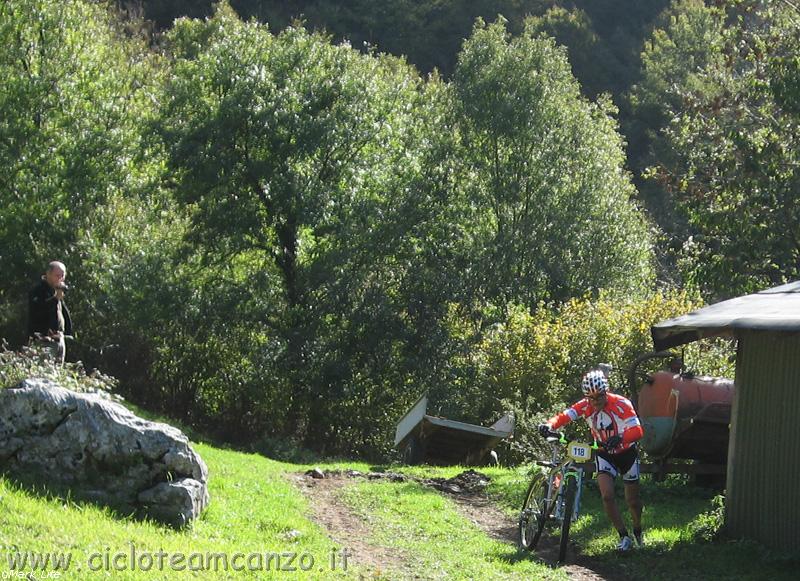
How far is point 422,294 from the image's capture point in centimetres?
3244

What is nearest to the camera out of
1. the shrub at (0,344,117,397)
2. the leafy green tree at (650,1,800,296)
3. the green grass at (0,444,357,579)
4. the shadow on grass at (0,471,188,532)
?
the green grass at (0,444,357,579)

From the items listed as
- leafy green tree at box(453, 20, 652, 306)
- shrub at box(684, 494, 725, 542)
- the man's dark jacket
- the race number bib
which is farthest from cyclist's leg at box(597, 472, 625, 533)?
leafy green tree at box(453, 20, 652, 306)

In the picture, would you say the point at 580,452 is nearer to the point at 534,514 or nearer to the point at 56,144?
the point at 534,514

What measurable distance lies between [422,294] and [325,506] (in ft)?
57.2

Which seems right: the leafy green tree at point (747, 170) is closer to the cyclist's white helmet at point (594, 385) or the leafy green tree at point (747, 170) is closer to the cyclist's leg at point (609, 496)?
the cyclist's white helmet at point (594, 385)

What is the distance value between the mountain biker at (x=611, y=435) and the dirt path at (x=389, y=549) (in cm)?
76

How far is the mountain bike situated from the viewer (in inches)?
472

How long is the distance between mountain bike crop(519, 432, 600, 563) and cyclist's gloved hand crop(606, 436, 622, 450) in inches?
5.7

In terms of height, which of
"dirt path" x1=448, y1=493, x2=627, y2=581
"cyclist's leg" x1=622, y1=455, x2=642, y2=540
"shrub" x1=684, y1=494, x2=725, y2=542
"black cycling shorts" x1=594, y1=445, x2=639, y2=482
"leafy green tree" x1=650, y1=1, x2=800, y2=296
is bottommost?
"dirt path" x1=448, y1=493, x2=627, y2=581

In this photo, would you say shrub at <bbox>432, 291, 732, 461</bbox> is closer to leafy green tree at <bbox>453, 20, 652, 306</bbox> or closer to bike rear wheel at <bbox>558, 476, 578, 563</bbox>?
leafy green tree at <bbox>453, 20, 652, 306</bbox>

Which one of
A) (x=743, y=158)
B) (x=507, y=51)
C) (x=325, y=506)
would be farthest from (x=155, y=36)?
(x=325, y=506)

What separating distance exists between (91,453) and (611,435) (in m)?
5.66

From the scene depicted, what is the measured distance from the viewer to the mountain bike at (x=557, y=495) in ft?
39.3

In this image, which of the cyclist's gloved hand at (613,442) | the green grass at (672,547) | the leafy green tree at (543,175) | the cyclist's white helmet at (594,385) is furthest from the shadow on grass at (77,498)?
the leafy green tree at (543,175)
